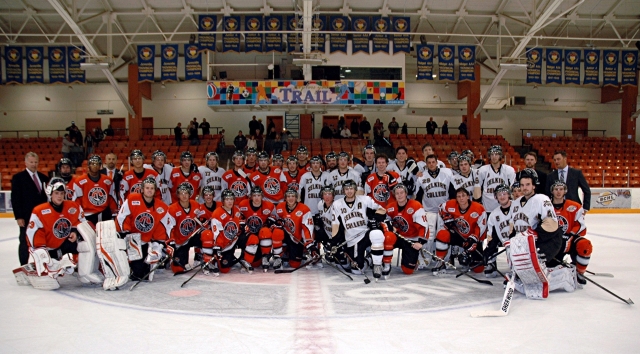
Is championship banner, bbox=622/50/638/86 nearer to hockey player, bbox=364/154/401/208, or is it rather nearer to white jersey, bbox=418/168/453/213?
white jersey, bbox=418/168/453/213

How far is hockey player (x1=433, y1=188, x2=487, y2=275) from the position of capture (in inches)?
232

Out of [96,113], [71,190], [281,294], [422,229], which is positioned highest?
[96,113]

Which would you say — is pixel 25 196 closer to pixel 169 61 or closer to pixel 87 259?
pixel 87 259

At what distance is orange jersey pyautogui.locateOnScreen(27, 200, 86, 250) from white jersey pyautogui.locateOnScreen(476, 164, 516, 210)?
5.03 meters

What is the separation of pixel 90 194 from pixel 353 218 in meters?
3.28

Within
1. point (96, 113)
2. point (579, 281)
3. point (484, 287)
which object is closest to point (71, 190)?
point (484, 287)

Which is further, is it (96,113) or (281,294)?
(96,113)

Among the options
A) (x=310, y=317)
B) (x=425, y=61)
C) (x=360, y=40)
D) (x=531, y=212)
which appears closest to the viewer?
(x=310, y=317)

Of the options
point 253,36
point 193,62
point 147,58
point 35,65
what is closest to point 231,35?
point 253,36

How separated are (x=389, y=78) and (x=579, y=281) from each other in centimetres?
1272

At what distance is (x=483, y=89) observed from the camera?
73.6 ft

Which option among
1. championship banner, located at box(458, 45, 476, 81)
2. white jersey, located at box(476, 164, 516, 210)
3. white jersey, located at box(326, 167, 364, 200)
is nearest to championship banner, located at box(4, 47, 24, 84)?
white jersey, located at box(326, 167, 364, 200)

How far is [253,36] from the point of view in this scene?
53.6 ft

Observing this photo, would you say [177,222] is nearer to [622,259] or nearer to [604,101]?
[622,259]
